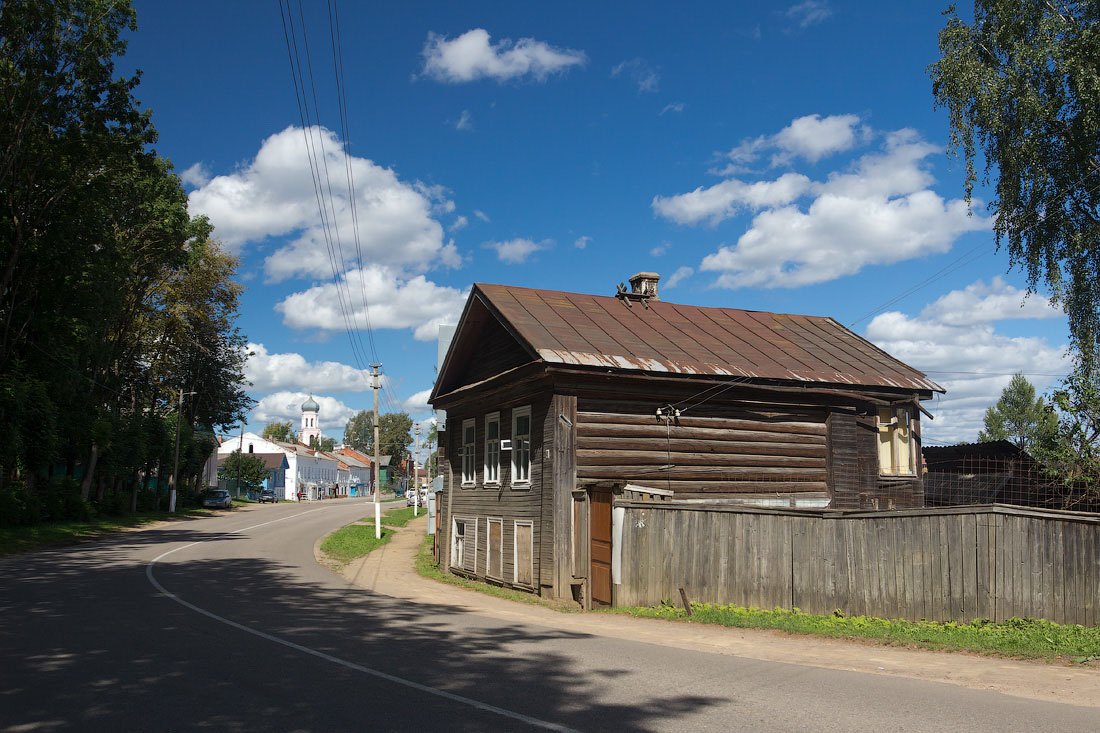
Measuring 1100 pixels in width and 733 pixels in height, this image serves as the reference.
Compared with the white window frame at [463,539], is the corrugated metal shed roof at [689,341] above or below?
above

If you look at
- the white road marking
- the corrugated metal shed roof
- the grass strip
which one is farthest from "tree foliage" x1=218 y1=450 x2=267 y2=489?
the grass strip

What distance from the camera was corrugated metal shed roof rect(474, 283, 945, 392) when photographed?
17.2m

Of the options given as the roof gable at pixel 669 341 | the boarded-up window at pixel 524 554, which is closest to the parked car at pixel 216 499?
the roof gable at pixel 669 341

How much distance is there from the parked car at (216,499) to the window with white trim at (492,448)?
1695 inches

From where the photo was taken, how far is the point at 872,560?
11844 mm

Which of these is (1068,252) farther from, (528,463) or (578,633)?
(578,633)

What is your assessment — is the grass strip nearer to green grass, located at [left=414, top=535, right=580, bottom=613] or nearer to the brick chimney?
green grass, located at [left=414, top=535, right=580, bottom=613]

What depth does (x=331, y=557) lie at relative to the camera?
2520cm

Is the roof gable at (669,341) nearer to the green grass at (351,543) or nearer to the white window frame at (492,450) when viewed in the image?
the white window frame at (492,450)

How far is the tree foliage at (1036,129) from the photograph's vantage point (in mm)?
20750

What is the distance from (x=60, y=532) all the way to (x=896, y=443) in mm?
28127

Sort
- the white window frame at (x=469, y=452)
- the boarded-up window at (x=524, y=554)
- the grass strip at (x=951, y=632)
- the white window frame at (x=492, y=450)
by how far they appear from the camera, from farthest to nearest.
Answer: the white window frame at (x=469, y=452) → the white window frame at (x=492, y=450) → the boarded-up window at (x=524, y=554) → the grass strip at (x=951, y=632)

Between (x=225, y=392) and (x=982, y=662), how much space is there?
5333 centimetres

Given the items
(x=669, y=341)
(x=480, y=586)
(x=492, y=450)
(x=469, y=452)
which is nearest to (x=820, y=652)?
(x=669, y=341)
